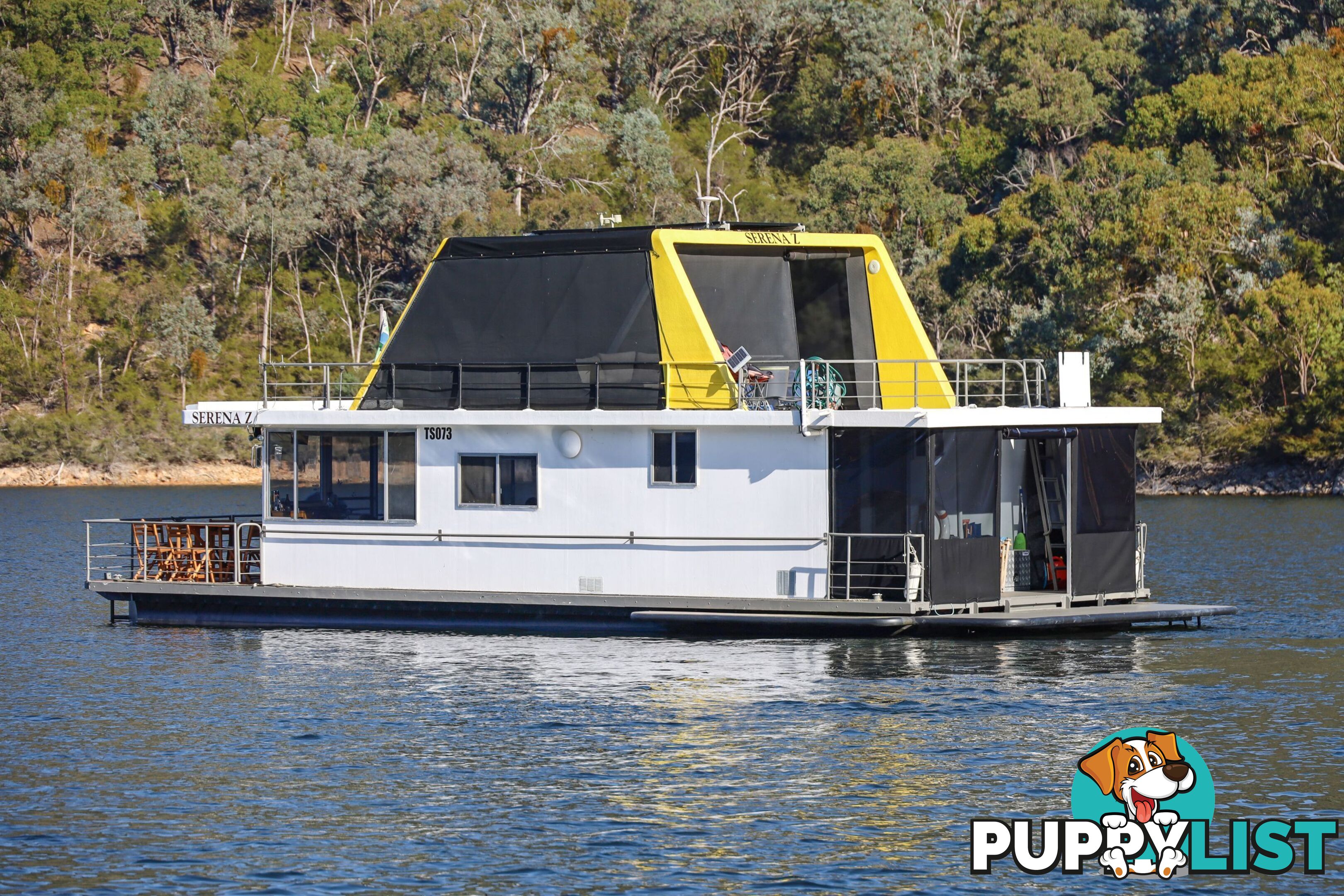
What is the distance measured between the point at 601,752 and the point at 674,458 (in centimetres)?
623

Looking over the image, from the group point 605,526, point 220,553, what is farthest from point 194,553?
point 605,526

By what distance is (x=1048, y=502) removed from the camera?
2305 cm

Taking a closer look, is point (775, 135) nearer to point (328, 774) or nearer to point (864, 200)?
point (864, 200)

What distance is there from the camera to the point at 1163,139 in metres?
75.2

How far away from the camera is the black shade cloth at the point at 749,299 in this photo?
2391cm

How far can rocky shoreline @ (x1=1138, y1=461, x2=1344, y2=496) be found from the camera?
6319 cm

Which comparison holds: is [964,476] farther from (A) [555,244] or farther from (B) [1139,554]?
(A) [555,244]

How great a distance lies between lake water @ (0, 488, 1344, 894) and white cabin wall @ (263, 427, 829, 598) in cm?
89

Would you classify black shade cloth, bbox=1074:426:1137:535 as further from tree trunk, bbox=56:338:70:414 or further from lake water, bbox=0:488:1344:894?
tree trunk, bbox=56:338:70:414

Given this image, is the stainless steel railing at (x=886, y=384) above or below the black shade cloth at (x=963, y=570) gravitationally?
above

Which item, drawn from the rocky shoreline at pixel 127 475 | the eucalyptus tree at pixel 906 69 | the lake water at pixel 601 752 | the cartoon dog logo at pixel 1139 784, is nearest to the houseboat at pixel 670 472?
the lake water at pixel 601 752

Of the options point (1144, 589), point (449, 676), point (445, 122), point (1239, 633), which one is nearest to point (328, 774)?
point (449, 676)

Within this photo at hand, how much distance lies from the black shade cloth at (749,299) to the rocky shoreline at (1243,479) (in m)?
44.0

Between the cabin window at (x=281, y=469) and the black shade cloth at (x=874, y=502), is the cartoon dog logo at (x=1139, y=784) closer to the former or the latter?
the black shade cloth at (x=874, y=502)
